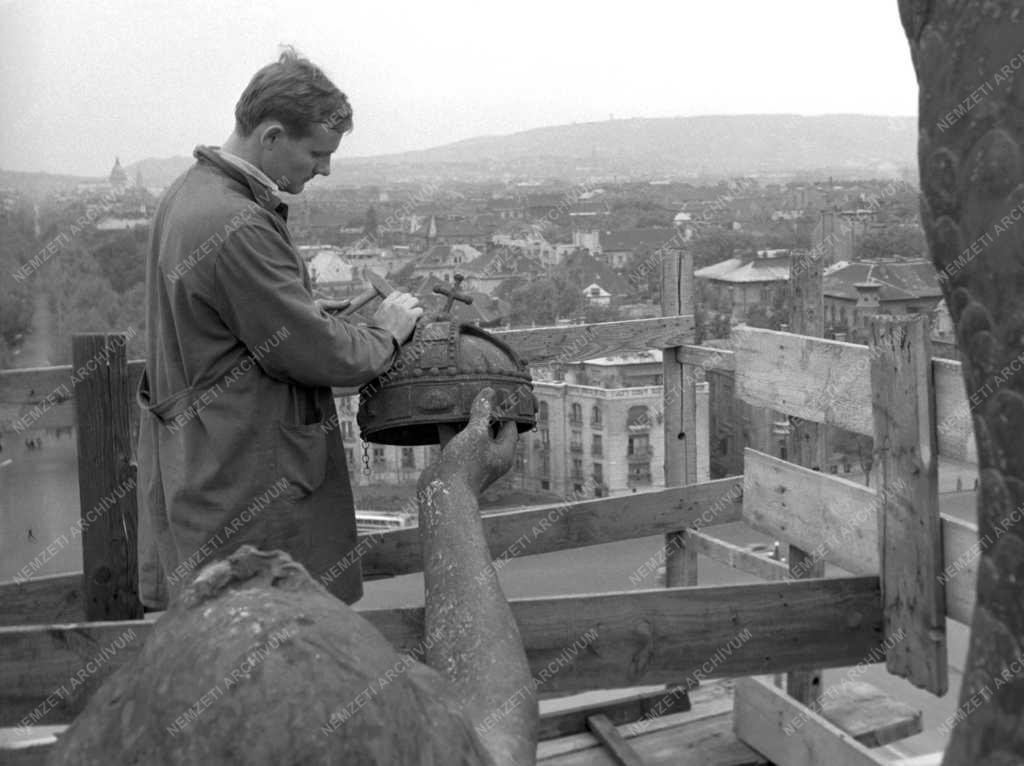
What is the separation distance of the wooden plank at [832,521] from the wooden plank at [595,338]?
1770mm

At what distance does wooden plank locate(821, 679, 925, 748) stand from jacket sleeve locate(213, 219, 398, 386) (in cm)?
380

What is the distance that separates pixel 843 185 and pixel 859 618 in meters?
33.6

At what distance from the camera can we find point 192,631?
69 cm

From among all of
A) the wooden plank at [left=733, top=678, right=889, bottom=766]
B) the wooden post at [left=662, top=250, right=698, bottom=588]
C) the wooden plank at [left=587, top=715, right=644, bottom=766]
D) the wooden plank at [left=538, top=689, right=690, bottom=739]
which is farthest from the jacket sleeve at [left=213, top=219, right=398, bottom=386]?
the wooden post at [left=662, top=250, right=698, bottom=588]

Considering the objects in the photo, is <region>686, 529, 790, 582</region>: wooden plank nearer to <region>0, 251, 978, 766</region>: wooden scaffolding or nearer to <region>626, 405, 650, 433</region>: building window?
<region>0, 251, 978, 766</region>: wooden scaffolding

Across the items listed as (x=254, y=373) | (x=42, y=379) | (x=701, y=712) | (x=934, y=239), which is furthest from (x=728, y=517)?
(x=934, y=239)

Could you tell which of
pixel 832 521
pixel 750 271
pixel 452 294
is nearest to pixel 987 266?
pixel 452 294

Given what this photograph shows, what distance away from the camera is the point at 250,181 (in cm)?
283

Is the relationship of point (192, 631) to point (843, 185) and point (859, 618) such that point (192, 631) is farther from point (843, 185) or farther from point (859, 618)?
point (843, 185)

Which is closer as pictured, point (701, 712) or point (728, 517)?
point (701, 712)

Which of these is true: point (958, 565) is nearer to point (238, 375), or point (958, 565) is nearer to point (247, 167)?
point (238, 375)

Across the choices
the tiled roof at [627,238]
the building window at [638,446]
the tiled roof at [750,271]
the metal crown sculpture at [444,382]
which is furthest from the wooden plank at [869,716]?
the tiled roof at [627,238]

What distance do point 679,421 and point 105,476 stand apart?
13.7ft

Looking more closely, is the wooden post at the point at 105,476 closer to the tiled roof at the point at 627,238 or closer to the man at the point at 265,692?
the man at the point at 265,692
